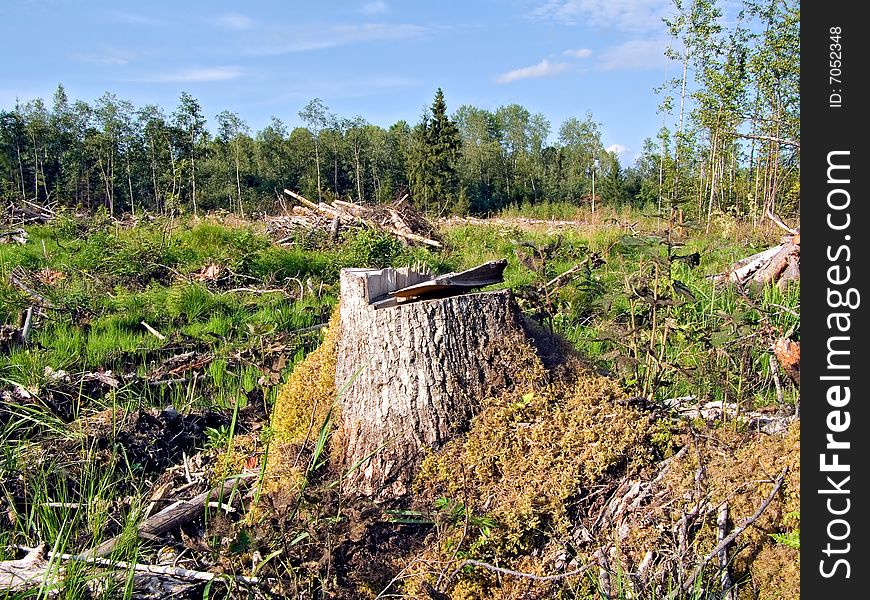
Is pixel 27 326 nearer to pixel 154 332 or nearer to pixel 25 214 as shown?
pixel 154 332

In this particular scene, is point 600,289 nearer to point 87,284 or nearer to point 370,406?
point 370,406

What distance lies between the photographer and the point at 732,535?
2033 millimetres

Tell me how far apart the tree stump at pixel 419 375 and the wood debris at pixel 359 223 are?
30.7 feet

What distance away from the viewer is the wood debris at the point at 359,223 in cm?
1243

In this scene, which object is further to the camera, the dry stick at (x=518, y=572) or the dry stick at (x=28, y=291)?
the dry stick at (x=28, y=291)

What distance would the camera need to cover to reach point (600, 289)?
516cm

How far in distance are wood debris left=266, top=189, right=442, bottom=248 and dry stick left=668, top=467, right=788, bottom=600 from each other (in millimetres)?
10302

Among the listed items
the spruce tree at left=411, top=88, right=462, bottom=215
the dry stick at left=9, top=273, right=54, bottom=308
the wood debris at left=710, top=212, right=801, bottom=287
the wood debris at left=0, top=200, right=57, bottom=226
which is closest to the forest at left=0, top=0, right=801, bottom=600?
the dry stick at left=9, top=273, right=54, bottom=308

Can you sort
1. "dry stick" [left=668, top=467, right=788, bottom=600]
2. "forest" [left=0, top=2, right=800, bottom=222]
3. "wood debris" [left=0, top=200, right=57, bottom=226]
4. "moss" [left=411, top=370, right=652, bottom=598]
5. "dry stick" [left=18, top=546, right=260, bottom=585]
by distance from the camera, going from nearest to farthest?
"dry stick" [left=668, top=467, right=788, bottom=600] < "dry stick" [left=18, top=546, right=260, bottom=585] < "moss" [left=411, top=370, right=652, bottom=598] < "wood debris" [left=0, top=200, right=57, bottom=226] < "forest" [left=0, top=2, right=800, bottom=222]

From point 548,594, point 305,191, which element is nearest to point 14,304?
point 548,594

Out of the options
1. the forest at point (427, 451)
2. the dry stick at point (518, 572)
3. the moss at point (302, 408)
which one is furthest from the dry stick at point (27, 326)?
the dry stick at point (518, 572)

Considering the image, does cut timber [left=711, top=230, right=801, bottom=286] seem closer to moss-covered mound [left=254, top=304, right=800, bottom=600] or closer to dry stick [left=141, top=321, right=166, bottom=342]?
moss-covered mound [left=254, top=304, right=800, bottom=600]

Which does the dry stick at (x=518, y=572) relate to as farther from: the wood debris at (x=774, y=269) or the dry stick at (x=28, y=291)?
the dry stick at (x=28, y=291)

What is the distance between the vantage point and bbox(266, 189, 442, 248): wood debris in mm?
12430
